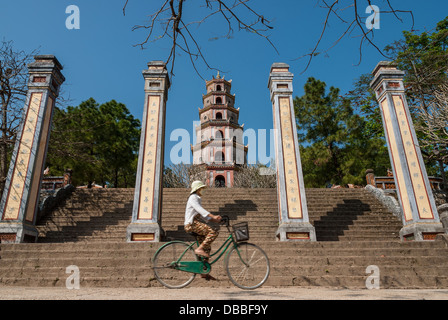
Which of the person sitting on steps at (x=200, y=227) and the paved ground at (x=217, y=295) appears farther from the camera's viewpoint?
the person sitting on steps at (x=200, y=227)

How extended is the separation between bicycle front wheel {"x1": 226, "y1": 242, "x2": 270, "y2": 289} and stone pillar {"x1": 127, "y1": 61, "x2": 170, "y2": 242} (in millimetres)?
4359

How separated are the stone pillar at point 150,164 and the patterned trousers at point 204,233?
164 inches

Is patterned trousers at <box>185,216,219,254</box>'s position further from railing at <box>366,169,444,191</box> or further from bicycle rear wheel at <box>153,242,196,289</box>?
railing at <box>366,169,444,191</box>

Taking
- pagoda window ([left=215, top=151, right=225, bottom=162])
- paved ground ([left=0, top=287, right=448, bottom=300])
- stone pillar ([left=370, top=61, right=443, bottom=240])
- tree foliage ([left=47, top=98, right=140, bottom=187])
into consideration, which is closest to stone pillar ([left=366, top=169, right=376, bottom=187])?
stone pillar ([left=370, top=61, right=443, bottom=240])

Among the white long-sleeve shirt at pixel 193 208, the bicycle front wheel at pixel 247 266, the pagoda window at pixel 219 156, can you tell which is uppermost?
the pagoda window at pixel 219 156

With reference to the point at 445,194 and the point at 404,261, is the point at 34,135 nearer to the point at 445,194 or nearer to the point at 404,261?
the point at 404,261

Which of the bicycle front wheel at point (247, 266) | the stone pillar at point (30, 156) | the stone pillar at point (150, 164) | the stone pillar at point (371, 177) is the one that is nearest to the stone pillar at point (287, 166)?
the stone pillar at point (150, 164)

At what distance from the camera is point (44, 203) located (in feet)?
33.1

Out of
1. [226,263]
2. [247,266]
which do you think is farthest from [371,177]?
[226,263]

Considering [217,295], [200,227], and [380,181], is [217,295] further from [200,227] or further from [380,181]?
[380,181]

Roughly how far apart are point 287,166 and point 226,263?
5.33m

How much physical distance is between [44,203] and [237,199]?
271 inches

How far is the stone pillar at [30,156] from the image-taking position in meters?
7.65

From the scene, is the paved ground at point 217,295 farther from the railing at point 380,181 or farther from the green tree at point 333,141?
the green tree at point 333,141
